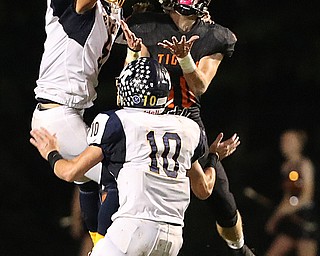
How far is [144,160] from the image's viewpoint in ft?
12.2

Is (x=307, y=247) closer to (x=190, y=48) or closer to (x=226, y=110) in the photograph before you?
(x=226, y=110)

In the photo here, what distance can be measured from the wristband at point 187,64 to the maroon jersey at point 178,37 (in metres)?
0.17

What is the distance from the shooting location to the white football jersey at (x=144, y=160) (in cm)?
370

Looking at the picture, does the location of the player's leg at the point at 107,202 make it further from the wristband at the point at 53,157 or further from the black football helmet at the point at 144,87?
the black football helmet at the point at 144,87

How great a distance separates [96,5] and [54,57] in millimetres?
283

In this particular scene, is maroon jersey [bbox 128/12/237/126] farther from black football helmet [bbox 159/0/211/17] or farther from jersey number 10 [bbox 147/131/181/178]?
jersey number 10 [bbox 147/131/181/178]

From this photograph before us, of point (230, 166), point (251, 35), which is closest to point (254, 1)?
point (251, 35)

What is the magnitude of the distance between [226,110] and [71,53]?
2.15 m

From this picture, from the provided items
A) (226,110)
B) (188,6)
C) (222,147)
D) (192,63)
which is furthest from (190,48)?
(226,110)

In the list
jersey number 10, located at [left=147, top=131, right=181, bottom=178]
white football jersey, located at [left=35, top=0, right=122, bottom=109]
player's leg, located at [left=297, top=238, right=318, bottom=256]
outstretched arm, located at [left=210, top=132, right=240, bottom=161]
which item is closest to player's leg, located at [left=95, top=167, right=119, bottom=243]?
jersey number 10, located at [left=147, top=131, right=181, bottom=178]

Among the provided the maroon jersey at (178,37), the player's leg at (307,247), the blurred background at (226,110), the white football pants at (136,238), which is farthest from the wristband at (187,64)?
the player's leg at (307,247)

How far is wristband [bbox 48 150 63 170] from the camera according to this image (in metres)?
3.91

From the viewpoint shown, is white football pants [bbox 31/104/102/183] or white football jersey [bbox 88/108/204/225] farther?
white football pants [bbox 31/104/102/183]

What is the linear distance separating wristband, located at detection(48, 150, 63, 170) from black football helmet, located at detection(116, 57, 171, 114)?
335mm
